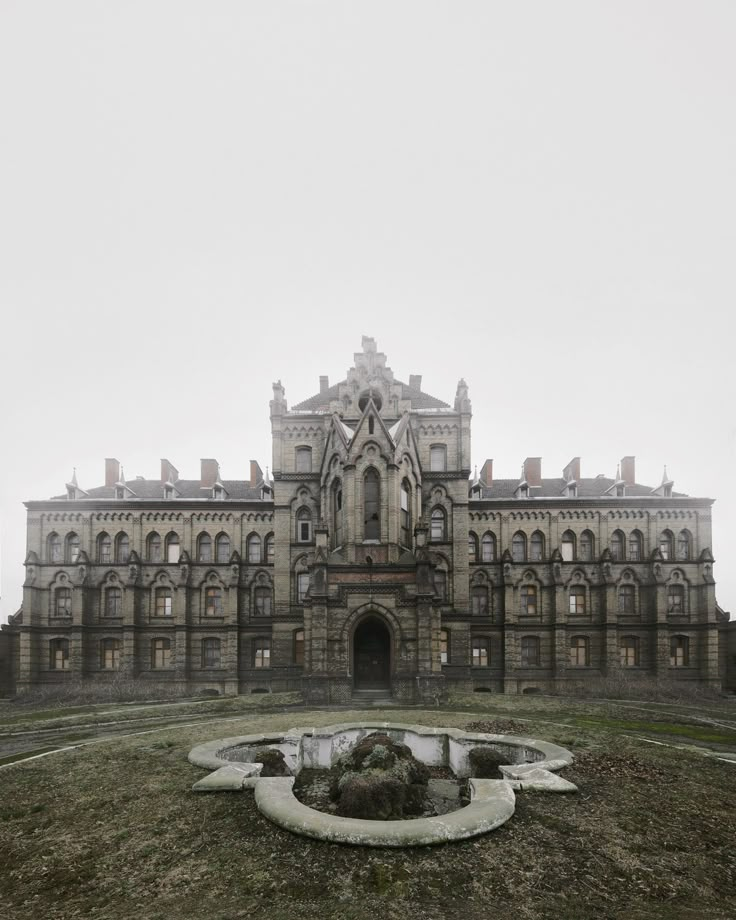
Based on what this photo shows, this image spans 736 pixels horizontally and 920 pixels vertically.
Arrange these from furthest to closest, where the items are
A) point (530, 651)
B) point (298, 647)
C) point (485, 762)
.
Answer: point (530, 651) < point (298, 647) < point (485, 762)

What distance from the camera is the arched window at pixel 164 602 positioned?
3638 cm

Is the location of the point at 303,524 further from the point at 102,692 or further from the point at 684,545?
the point at 684,545

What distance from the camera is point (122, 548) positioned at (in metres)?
37.0

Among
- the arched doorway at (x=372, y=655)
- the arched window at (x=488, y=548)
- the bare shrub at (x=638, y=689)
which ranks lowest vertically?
the bare shrub at (x=638, y=689)

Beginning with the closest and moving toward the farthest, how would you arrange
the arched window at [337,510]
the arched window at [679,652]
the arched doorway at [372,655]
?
the arched doorway at [372,655]
the arched window at [337,510]
the arched window at [679,652]

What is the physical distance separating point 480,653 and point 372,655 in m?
11.3

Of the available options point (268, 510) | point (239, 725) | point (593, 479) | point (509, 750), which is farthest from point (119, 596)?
point (593, 479)

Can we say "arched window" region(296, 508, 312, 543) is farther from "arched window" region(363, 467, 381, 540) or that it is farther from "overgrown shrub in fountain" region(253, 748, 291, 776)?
"overgrown shrub in fountain" region(253, 748, 291, 776)

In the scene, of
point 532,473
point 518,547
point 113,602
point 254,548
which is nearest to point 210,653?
point 254,548

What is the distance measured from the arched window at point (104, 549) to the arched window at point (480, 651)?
25.6m

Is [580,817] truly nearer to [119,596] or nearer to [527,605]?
[527,605]

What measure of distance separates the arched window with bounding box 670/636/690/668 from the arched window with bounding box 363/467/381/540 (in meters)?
23.0

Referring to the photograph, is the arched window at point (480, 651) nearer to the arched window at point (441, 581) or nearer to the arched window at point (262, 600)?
the arched window at point (441, 581)

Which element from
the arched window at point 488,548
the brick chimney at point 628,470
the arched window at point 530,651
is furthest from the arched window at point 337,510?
the brick chimney at point 628,470
